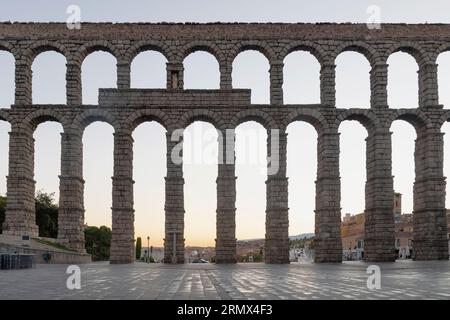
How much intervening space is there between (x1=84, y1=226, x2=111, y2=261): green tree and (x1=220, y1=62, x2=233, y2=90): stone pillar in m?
55.9

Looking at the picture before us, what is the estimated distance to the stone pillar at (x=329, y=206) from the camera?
4406 cm

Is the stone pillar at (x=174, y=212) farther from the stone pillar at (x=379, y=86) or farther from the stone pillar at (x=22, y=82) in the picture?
the stone pillar at (x=379, y=86)

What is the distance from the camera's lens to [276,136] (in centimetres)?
4450

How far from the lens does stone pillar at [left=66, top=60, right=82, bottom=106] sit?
46203mm

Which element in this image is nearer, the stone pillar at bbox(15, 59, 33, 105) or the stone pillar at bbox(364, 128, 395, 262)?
the stone pillar at bbox(364, 128, 395, 262)

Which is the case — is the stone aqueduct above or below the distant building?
above

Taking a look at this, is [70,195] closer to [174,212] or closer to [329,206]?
[174,212]

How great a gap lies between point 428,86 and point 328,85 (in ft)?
24.5

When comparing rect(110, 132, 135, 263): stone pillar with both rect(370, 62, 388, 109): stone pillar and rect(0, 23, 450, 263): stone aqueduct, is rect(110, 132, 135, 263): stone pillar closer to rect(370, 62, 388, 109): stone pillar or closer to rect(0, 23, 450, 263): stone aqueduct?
rect(0, 23, 450, 263): stone aqueduct

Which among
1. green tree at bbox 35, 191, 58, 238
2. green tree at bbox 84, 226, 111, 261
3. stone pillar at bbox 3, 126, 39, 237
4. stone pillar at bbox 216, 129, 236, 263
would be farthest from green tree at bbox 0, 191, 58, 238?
stone pillar at bbox 216, 129, 236, 263

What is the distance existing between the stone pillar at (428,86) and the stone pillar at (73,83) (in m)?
25.7

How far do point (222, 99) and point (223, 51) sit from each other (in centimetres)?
388

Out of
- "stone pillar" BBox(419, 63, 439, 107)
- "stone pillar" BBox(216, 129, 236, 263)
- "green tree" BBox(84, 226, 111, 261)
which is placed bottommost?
"green tree" BBox(84, 226, 111, 261)
